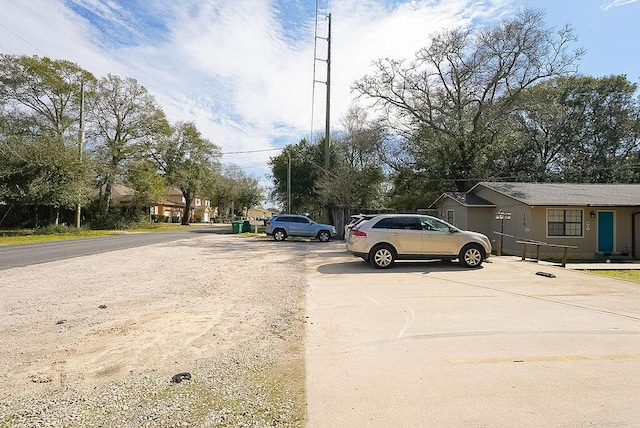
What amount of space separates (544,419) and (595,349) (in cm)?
235

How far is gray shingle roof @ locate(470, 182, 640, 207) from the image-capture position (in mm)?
17656

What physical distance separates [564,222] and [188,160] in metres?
42.2

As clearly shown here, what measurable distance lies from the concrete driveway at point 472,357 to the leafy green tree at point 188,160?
141 feet

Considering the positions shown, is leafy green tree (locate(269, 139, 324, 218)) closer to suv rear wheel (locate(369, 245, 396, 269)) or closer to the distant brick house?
the distant brick house

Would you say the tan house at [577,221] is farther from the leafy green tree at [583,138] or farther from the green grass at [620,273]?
the leafy green tree at [583,138]

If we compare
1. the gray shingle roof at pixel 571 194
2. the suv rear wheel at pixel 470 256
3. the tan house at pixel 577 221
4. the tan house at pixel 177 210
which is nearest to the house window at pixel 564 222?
the tan house at pixel 577 221

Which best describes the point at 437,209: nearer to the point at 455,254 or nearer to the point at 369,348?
the point at 455,254

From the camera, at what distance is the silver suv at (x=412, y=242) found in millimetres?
12250

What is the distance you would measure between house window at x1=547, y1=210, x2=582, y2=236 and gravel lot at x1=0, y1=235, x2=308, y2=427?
13924mm

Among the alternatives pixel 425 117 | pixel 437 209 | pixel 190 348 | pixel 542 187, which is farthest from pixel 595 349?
pixel 425 117

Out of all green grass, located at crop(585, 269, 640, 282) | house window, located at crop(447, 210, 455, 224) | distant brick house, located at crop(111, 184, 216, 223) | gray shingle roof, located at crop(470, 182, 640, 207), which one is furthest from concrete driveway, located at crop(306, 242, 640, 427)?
distant brick house, located at crop(111, 184, 216, 223)

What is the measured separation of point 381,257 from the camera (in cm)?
1223

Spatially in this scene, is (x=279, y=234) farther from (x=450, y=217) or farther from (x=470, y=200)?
(x=470, y=200)

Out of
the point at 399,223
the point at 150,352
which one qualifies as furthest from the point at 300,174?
the point at 150,352
